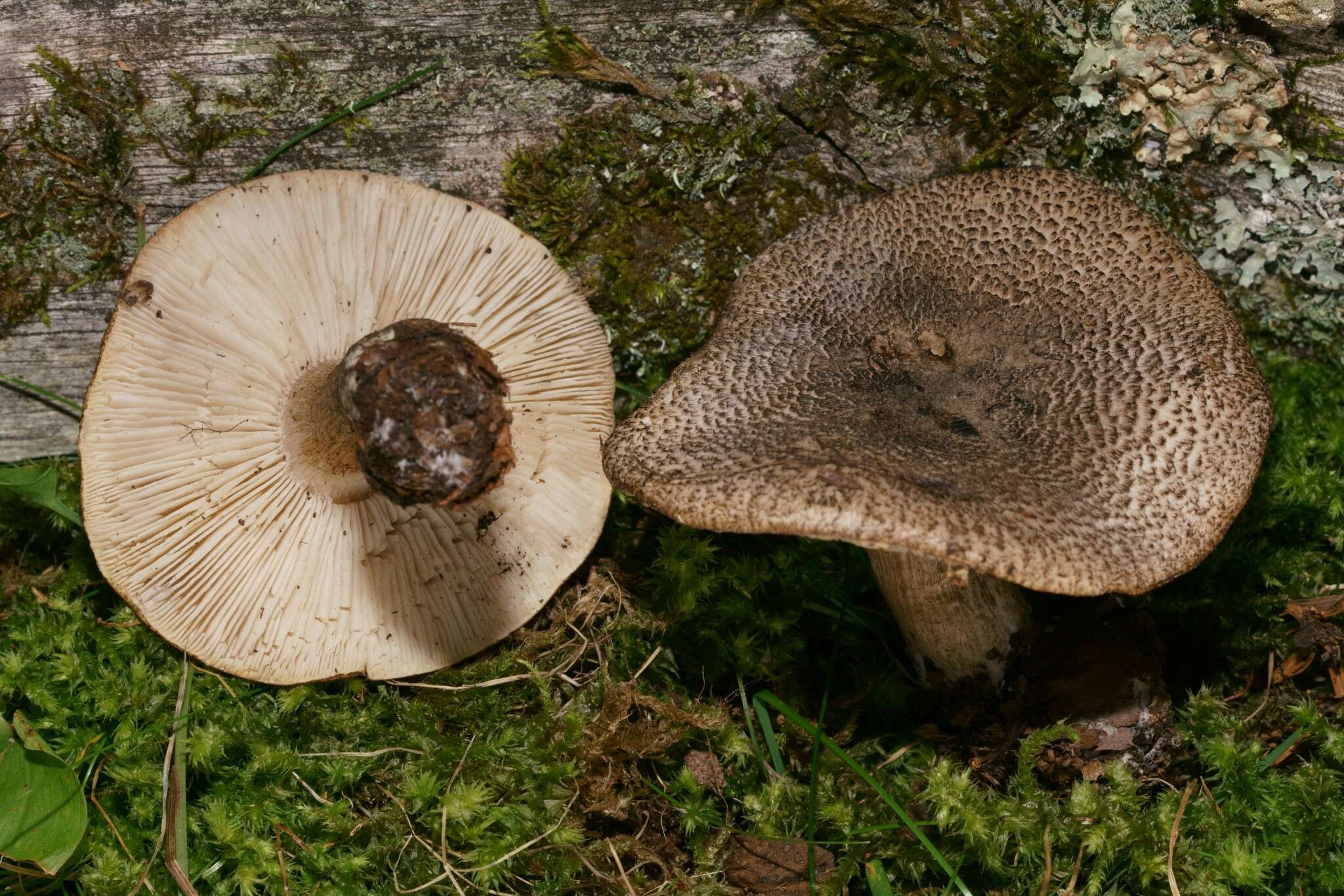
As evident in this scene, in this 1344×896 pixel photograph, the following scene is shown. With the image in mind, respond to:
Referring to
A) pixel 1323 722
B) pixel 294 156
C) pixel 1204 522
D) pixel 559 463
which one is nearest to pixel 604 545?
pixel 559 463

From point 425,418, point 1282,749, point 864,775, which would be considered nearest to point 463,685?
point 425,418

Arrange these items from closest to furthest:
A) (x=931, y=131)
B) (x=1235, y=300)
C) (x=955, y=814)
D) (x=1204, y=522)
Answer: (x=1204, y=522) → (x=955, y=814) → (x=931, y=131) → (x=1235, y=300)

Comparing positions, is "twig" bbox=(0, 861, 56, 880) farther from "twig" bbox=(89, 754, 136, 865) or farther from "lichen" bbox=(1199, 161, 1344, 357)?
"lichen" bbox=(1199, 161, 1344, 357)

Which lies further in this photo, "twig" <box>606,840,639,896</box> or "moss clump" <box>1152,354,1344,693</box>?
"moss clump" <box>1152,354,1344,693</box>

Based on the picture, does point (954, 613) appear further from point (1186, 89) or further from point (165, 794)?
point (165, 794)

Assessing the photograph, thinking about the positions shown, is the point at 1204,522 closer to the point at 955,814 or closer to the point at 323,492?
the point at 955,814

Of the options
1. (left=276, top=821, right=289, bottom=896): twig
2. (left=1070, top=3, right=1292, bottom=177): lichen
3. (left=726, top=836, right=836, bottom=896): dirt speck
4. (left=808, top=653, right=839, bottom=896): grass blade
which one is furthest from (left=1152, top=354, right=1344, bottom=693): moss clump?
(left=276, top=821, right=289, bottom=896): twig
